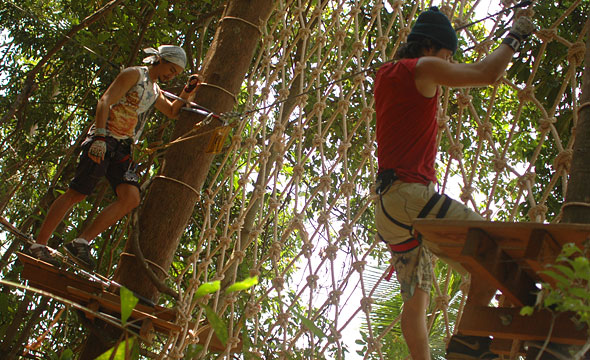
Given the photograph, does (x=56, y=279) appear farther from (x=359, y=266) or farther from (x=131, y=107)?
(x=359, y=266)

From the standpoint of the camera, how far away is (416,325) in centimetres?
144

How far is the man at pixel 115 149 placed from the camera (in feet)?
7.27

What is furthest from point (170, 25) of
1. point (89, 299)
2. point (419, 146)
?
point (419, 146)

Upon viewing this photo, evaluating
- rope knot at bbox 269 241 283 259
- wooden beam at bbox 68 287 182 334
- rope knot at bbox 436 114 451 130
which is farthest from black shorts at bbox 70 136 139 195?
rope knot at bbox 436 114 451 130

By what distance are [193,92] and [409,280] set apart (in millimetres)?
1293

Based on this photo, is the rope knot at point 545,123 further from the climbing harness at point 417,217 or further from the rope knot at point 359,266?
the rope knot at point 359,266

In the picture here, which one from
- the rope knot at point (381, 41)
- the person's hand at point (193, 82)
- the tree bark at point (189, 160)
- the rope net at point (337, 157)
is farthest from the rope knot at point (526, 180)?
the person's hand at point (193, 82)

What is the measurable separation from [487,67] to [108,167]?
4.58 ft

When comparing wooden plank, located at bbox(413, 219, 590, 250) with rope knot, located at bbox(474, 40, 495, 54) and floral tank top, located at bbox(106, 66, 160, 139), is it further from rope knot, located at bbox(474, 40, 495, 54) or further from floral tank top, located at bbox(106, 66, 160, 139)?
floral tank top, located at bbox(106, 66, 160, 139)

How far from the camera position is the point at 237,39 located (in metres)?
2.55

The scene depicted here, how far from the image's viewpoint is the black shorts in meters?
2.25

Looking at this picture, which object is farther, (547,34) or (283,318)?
(283,318)

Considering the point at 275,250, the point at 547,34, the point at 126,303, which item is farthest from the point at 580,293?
the point at 275,250

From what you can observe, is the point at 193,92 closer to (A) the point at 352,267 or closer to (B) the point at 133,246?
(B) the point at 133,246
